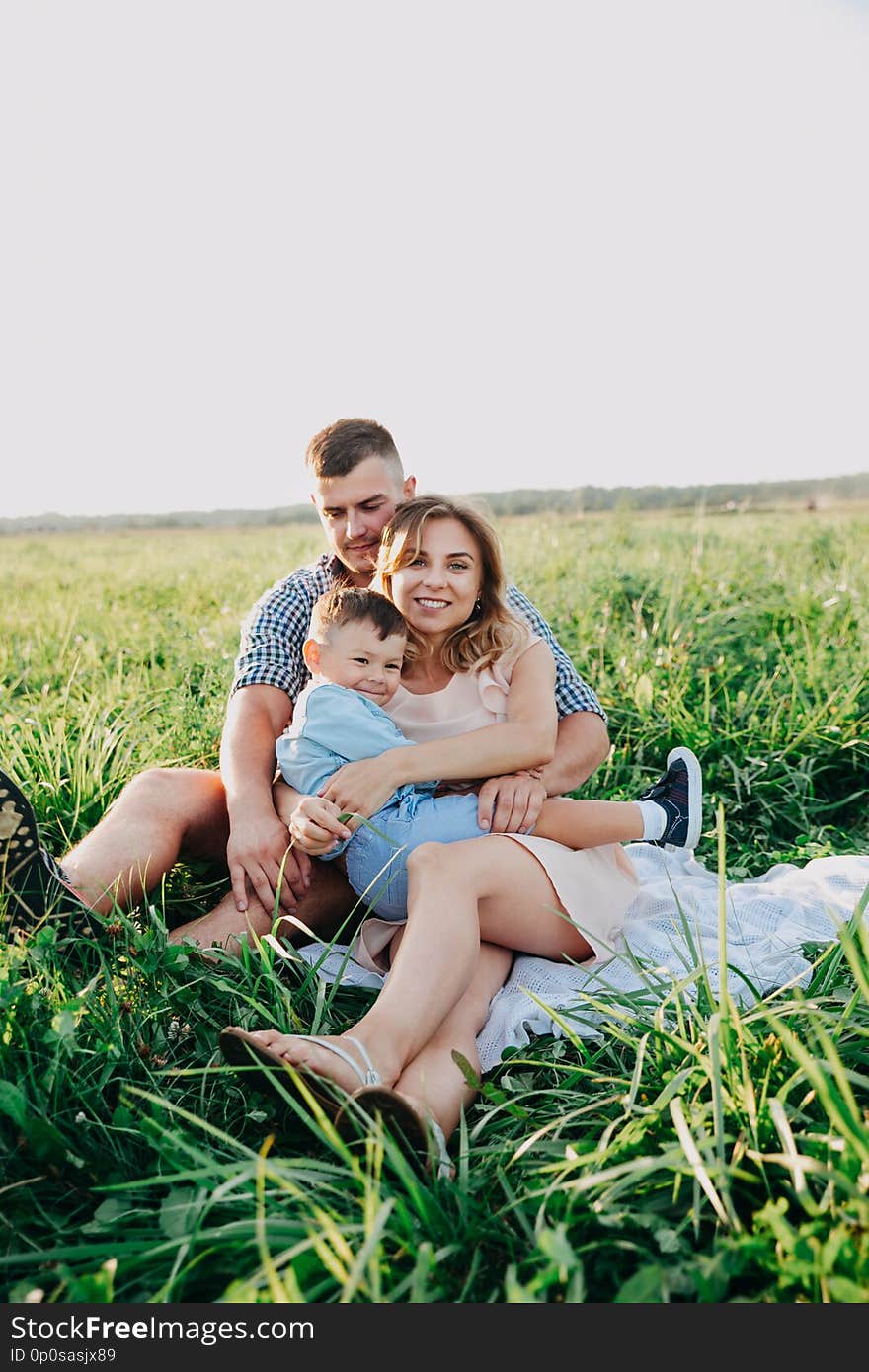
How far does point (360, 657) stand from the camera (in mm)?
2805

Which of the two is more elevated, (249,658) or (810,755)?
(249,658)

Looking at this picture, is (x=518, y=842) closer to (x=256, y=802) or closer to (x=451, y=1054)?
(x=451, y=1054)

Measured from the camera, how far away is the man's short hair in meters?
3.35

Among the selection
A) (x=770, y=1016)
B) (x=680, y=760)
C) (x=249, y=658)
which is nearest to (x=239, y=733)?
(x=249, y=658)

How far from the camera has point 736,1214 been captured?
161cm

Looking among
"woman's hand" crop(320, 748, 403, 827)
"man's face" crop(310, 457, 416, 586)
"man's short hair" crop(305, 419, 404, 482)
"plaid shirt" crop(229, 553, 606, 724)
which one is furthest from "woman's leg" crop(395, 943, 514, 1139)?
"man's short hair" crop(305, 419, 404, 482)

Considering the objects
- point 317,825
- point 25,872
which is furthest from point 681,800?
point 25,872

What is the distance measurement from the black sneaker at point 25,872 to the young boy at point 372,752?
0.65 metres

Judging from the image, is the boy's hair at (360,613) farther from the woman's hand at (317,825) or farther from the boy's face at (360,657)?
the woman's hand at (317,825)

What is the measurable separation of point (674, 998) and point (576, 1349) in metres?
0.69

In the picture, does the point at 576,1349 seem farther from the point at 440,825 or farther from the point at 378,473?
the point at 378,473

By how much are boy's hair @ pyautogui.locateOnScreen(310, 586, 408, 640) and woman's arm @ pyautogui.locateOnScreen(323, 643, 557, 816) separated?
0.33 metres

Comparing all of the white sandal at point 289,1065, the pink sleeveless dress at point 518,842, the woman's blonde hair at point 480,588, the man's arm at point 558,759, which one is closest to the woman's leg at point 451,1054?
the white sandal at point 289,1065

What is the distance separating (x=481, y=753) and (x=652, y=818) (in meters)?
0.58
